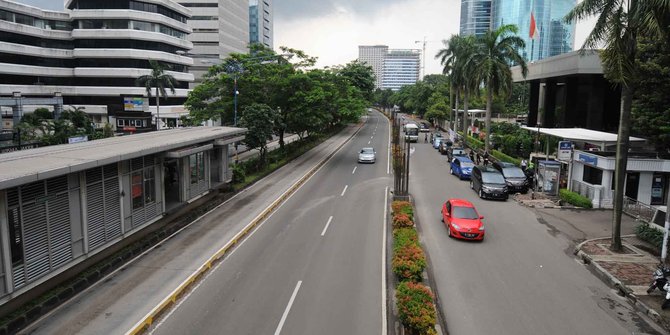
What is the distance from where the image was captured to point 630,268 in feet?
56.7

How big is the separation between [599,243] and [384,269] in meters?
10.3

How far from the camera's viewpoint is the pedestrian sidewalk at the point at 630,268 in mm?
14185

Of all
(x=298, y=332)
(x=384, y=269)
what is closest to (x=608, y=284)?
(x=384, y=269)

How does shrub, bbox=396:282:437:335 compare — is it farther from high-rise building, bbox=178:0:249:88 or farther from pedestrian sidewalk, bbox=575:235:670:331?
high-rise building, bbox=178:0:249:88

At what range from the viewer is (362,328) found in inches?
482

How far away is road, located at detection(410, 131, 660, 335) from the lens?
13031 mm

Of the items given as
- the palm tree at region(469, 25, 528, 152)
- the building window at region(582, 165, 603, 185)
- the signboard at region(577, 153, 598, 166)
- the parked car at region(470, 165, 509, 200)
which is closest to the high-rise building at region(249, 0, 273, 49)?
the palm tree at region(469, 25, 528, 152)

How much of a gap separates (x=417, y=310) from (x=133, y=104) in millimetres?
66556

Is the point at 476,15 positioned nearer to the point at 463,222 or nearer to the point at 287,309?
the point at 463,222

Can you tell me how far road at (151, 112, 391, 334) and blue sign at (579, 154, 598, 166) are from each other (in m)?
12.6

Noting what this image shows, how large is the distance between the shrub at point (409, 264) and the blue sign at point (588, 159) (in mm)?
16509

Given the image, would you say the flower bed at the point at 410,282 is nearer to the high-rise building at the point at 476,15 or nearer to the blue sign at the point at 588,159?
the blue sign at the point at 588,159


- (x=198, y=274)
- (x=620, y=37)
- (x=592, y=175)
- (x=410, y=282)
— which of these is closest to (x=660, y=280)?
(x=410, y=282)

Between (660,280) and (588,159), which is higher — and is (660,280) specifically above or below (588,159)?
below
